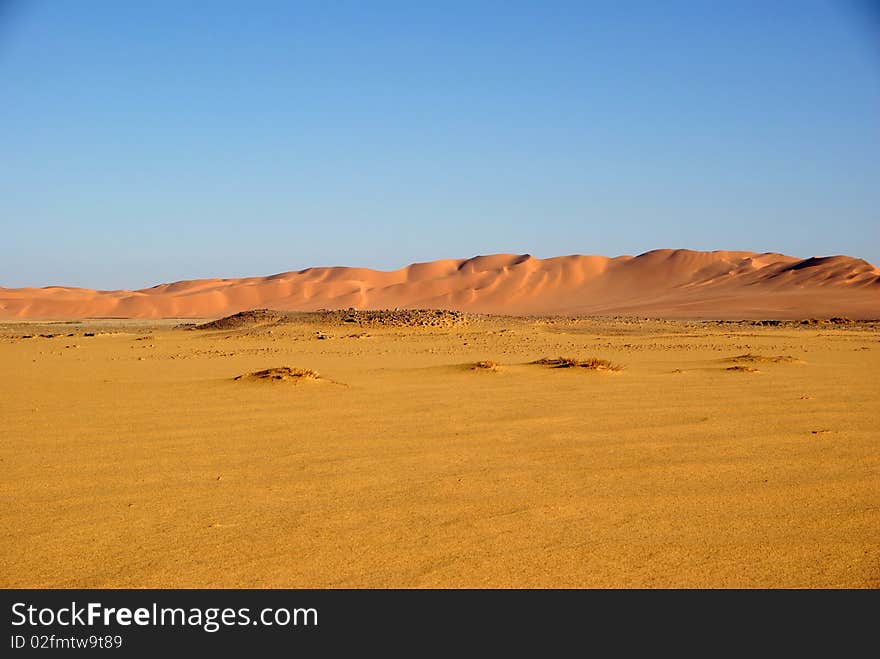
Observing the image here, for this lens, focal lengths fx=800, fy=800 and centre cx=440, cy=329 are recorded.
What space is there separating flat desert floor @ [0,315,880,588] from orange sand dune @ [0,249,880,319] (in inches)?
2190

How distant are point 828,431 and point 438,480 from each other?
384 centimetres

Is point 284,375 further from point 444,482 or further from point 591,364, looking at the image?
point 444,482

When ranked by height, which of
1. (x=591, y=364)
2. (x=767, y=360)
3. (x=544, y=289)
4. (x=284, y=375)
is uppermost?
(x=544, y=289)

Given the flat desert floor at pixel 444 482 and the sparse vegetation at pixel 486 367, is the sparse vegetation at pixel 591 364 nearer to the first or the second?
the flat desert floor at pixel 444 482

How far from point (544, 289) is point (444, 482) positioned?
3497 inches

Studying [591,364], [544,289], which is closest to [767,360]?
[591,364]

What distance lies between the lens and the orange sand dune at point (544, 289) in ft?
236

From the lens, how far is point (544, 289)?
93000 mm

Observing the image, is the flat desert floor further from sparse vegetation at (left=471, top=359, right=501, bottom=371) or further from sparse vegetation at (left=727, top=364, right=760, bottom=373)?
sparse vegetation at (left=471, top=359, right=501, bottom=371)

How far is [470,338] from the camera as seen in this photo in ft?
81.1

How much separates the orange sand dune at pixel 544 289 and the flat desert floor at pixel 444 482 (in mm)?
55618
